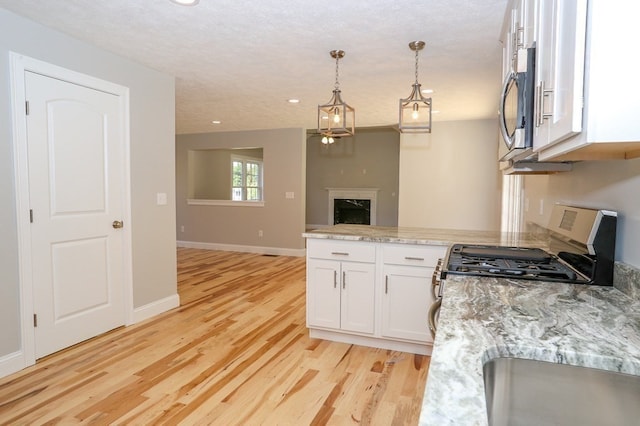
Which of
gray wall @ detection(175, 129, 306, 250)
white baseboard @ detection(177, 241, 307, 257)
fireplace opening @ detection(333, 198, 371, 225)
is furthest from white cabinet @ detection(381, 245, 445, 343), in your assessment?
fireplace opening @ detection(333, 198, 371, 225)

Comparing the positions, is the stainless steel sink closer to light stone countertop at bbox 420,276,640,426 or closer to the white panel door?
light stone countertop at bbox 420,276,640,426

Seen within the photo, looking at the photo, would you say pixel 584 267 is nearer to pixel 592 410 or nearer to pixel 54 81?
pixel 592 410

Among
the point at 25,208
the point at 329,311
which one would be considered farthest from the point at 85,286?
the point at 329,311

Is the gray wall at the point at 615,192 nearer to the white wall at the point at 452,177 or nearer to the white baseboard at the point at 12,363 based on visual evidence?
the white baseboard at the point at 12,363

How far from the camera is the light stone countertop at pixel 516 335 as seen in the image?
62cm

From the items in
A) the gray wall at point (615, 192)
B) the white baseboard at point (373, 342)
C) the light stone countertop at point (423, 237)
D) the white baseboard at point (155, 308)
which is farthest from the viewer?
the white baseboard at point (155, 308)

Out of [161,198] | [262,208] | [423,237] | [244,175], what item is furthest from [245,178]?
[423,237]

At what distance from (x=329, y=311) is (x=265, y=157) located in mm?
4317

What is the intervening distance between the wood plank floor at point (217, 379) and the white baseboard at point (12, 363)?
0.15ft

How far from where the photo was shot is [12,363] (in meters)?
2.35

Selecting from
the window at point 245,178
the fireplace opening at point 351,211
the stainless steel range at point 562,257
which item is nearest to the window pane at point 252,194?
the window at point 245,178

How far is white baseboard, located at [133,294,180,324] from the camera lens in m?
3.29

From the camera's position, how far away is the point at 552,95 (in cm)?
102

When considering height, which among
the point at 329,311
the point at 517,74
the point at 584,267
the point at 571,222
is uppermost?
the point at 517,74
